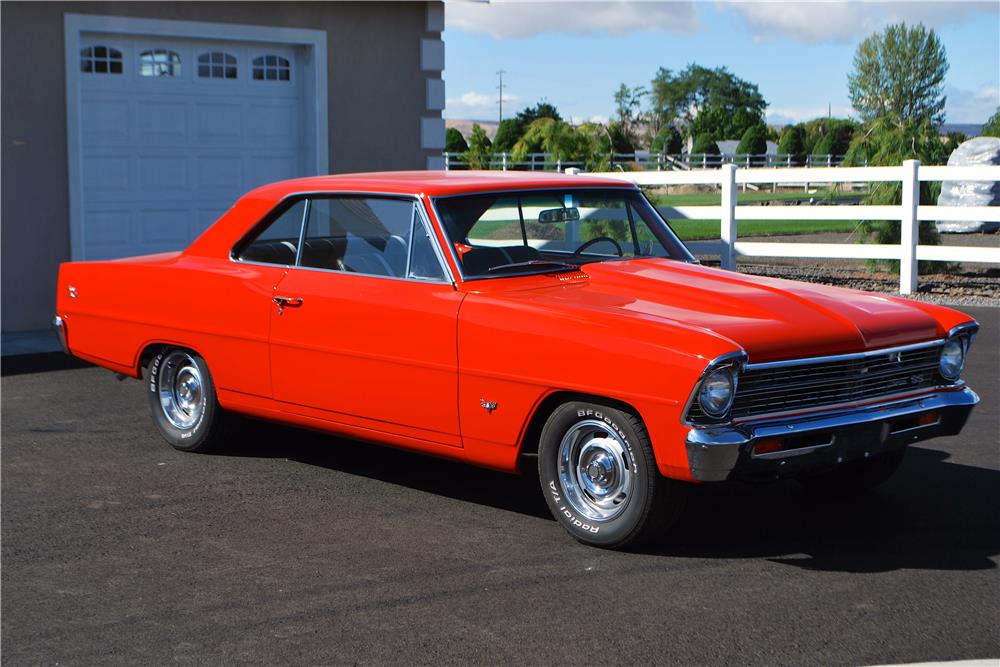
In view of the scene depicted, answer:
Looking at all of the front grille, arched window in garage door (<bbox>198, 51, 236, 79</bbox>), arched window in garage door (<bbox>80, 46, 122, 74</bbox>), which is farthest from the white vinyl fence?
the front grille

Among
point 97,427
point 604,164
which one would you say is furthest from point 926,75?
point 97,427

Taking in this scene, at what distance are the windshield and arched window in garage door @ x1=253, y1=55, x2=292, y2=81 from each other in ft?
26.3

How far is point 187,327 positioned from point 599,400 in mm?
2858

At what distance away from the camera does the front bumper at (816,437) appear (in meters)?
4.95

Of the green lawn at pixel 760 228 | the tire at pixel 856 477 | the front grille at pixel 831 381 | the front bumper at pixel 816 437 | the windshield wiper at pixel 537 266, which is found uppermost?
the windshield wiper at pixel 537 266

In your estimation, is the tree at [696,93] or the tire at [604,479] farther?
the tree at [696,93]

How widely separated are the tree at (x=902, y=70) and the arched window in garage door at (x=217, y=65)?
87411mm

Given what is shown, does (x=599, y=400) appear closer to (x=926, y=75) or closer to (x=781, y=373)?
(x=781, y=373)

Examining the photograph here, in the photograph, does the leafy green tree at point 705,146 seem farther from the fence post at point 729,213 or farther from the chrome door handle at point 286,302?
the chrome door handle at point 286,302

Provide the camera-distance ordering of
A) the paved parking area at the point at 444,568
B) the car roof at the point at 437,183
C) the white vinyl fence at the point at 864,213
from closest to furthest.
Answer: the paved parking area at the point at 444,568
the car roof at the point at 437,183
the white vinyl fence at the point at 864,213

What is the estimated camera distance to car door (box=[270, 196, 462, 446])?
5.91m

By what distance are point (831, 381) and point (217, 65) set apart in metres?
9.84

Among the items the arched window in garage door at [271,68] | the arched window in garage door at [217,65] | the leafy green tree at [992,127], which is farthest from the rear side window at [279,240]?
the leafy green tree at [992,127]

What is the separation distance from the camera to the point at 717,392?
4984 millimetres
